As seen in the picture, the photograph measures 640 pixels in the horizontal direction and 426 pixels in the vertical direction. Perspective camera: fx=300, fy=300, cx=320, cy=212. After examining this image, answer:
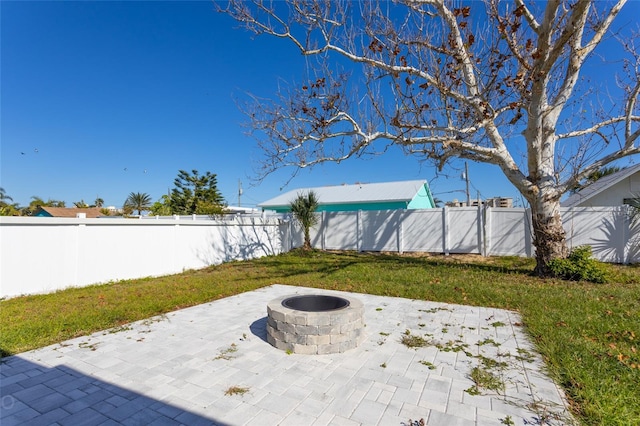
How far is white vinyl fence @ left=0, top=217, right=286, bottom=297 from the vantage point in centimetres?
570

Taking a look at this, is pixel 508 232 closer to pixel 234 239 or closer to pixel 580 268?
pixel 580 268

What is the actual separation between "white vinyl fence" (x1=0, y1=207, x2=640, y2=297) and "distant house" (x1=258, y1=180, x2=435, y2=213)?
5.26m

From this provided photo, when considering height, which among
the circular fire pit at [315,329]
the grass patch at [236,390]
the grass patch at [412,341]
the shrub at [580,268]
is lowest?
the grass patch at [236,390]

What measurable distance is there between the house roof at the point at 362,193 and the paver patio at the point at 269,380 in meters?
14.3

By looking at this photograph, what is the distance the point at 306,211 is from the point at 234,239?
10.6ft

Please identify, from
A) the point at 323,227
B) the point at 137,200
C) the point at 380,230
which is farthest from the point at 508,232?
the point at 137,200

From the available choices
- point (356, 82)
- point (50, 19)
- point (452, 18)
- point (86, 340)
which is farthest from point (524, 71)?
point (50, 19)

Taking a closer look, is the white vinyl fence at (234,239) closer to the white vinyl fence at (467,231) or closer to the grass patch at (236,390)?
the white vinyl fence at (467,231)

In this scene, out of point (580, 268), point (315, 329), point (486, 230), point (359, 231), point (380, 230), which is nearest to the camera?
point (315, 329)

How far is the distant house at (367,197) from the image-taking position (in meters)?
18.9

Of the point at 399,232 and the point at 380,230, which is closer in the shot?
the point at 399,232

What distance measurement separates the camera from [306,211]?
41.5 ft

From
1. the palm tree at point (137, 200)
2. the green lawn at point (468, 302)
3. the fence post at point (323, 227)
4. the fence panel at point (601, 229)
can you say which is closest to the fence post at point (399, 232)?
the green lawn at point (468, 302)

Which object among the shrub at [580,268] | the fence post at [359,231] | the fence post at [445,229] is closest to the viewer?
the shrub at [580,268]
